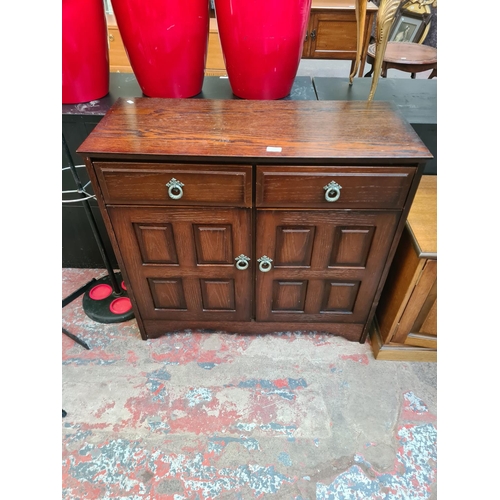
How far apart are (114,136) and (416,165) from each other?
786mm

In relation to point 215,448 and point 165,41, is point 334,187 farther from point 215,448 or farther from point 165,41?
point 215,448

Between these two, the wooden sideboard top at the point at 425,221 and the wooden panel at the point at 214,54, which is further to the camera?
the wooden panel at the point at 214,54

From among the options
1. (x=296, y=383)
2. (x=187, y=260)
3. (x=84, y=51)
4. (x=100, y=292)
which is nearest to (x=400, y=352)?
(x=296, y=383)

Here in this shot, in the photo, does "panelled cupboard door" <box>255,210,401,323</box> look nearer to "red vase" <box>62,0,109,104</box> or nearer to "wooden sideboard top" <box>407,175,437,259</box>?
"wooden sideboard top" <box>407,175,437,259</box>

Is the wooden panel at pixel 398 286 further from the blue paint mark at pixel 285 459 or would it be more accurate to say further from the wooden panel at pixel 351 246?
the blue paint mark at pixel 285 459

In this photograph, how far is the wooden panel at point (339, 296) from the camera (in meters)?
1.17

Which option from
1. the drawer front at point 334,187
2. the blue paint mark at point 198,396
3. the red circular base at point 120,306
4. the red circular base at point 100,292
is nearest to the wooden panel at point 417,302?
the drawer front at point 334,187

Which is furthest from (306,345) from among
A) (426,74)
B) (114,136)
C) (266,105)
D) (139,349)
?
(426,74)

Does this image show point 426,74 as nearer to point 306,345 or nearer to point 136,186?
point 306,345

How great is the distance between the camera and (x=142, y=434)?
1108mm

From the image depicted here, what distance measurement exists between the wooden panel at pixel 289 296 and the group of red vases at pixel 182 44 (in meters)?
0.63

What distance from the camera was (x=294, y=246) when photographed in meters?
1.06

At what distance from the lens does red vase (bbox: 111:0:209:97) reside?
972 mm

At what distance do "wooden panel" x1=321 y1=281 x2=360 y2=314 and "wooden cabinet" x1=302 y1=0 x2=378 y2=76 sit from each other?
6.40 feet
